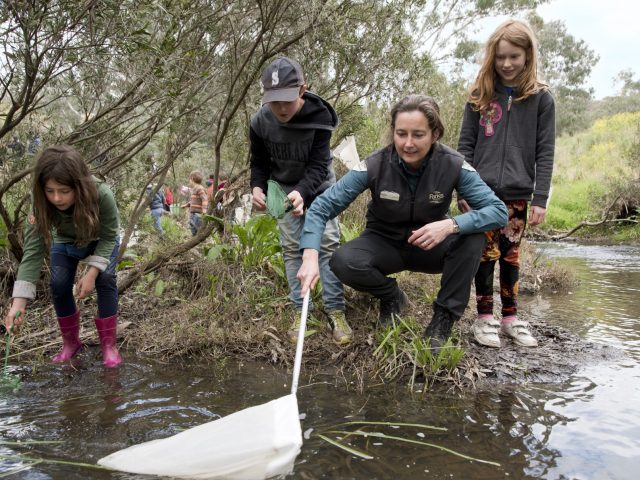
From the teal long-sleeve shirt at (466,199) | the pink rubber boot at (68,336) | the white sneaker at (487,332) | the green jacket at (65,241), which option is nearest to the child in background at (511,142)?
the white sneaker at (487,332)

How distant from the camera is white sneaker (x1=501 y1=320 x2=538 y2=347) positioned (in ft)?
9.90

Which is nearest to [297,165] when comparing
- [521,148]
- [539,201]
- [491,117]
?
[491,117]

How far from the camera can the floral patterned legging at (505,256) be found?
299 cm

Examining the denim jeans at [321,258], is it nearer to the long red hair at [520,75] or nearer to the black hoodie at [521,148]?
the black hoodie at [521,148]

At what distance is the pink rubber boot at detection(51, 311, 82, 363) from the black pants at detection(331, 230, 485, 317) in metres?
1.50

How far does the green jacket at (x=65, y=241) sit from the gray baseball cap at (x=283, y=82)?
103 cm

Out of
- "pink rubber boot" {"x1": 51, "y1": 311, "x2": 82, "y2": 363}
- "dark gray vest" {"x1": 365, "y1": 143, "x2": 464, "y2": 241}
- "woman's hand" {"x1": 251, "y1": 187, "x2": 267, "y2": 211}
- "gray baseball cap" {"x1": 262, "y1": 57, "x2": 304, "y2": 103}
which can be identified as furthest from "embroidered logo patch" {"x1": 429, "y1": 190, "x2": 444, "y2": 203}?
"pink rubber boot" {"x1": 51, "y1": 311, "x2": 82, "y2": 363}

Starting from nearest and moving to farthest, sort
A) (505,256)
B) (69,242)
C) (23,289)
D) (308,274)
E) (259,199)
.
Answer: (308,274) < (23,289) < (69,242) < (505,256) < (259,199)

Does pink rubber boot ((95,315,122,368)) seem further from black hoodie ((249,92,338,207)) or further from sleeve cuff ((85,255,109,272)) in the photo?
black hoodie ((249,92,338,207))

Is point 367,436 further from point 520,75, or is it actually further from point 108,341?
→ point 520,75

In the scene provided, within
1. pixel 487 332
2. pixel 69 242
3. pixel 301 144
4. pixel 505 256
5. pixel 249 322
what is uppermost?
pixel 301 144

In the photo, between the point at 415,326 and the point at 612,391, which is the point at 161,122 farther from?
the point at 612,391

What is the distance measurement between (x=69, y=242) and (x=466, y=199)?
2.17 m

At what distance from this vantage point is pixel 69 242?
2836mm
